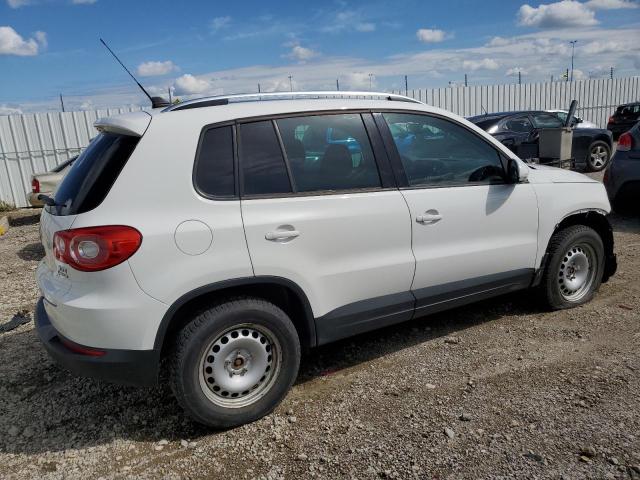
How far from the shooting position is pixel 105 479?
272 centimetres

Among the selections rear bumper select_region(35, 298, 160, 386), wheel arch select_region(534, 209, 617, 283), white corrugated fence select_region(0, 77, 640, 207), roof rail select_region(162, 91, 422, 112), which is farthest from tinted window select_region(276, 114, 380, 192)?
white corrugated fence select_region(0, 77, 640, 207)

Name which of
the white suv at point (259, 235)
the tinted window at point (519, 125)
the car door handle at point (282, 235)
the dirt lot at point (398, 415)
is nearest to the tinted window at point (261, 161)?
the white suv at point (259, 235)

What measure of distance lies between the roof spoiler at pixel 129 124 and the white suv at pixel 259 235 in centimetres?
1

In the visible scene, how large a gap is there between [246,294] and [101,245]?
84 centimetres

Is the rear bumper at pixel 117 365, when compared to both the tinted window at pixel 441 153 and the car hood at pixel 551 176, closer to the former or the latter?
the tinted window at pixel 441 153

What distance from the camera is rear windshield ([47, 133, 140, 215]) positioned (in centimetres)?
272

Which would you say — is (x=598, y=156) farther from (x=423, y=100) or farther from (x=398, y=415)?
(x=398, y=415)

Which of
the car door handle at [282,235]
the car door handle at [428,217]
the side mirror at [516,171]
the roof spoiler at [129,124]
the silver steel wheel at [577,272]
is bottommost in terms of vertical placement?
the silver steel wheel at [577,272]

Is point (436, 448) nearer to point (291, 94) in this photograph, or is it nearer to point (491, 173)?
point (491, 173)

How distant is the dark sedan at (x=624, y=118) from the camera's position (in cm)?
1831

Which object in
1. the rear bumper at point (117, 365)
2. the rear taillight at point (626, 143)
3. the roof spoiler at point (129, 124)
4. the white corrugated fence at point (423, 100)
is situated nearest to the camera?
the rear bumper at point (117, 365)

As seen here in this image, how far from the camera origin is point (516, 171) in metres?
3.85

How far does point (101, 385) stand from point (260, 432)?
139 cm

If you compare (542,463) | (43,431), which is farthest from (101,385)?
(542,463)
